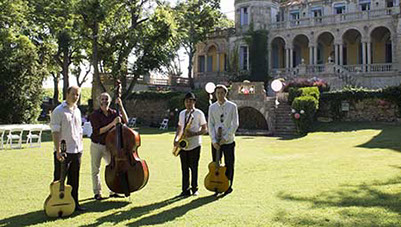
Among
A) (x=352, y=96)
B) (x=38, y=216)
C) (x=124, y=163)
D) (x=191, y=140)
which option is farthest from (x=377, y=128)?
(x=38, y=216)

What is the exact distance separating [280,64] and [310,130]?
15759mm

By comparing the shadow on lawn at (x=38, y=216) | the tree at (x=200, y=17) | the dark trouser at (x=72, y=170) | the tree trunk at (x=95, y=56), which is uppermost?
the tree at (x=200, y=17)

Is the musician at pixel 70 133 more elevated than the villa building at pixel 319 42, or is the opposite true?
the villa building at pixel 319 42

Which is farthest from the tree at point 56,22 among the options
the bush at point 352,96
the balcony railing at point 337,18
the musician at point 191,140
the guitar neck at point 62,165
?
the guitar neck at point 62,165

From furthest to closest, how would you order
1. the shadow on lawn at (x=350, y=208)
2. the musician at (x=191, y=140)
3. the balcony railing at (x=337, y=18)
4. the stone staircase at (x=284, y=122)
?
the balcony railing at (x=337, y=18), the stone staircase at (x=284, y=122), the musician at (x=191, y=140), the shadow on lawn at (x=350, y=208)

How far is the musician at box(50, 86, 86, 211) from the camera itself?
5395 mm

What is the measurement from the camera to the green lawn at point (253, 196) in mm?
5051

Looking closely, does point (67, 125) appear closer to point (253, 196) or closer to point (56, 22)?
point (253, 196)

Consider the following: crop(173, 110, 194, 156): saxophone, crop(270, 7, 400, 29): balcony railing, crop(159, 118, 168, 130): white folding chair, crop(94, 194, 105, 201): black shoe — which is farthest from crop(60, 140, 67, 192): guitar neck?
crop(270, 7, 400, 29): balcony railing

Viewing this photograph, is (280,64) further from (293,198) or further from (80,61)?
(293,198)

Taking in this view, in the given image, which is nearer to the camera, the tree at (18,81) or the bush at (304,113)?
the bush at (304,113)

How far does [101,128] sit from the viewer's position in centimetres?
615

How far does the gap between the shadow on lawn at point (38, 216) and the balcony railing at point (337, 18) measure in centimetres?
2736

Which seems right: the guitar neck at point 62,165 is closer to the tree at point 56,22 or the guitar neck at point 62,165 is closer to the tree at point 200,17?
the tree at point 56,22
